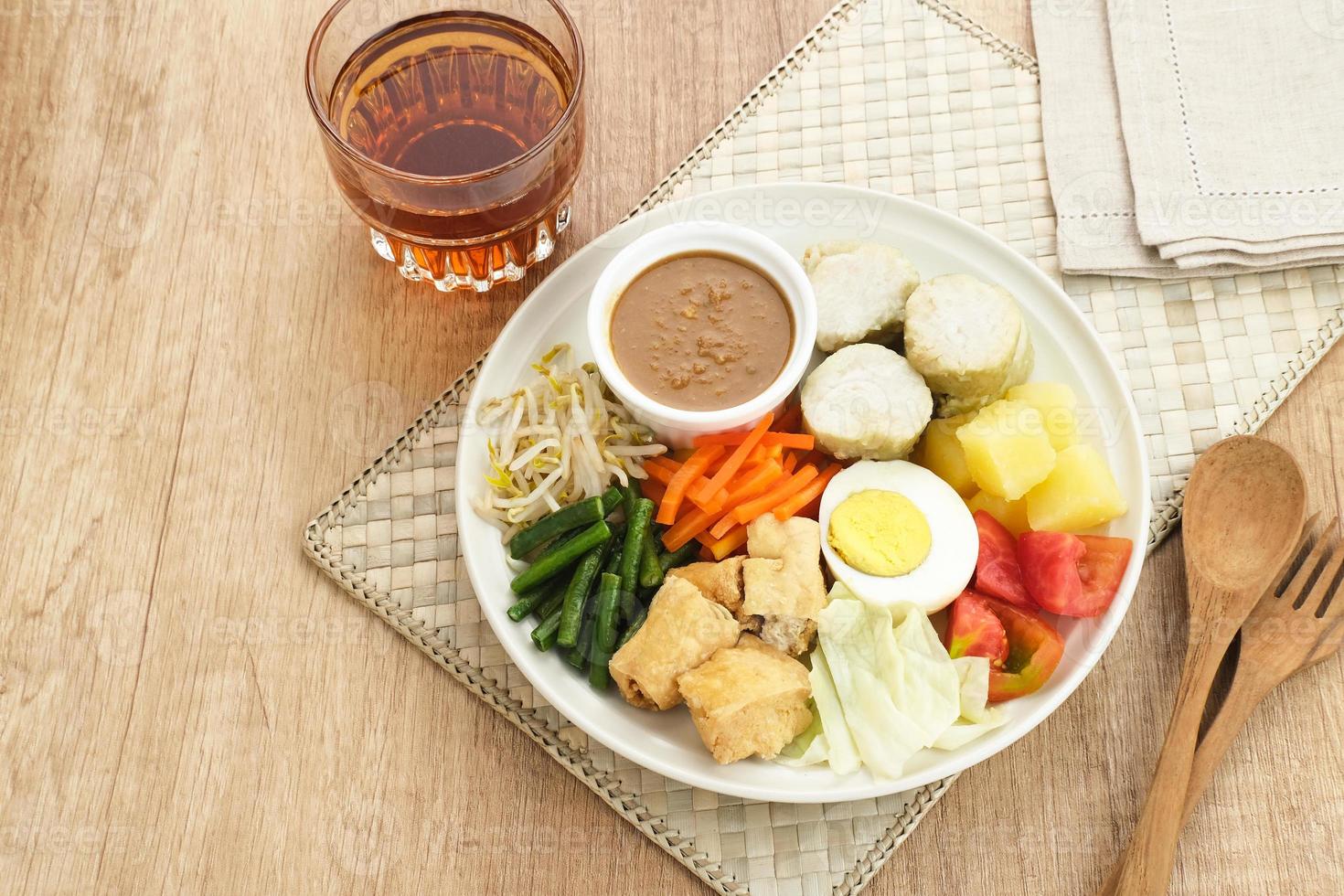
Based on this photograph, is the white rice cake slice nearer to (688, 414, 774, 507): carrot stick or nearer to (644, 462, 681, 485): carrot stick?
(688, 414, 774, 507): carrot stick

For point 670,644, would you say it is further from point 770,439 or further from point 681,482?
point 770,439

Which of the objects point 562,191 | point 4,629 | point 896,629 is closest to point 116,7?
point 562,191

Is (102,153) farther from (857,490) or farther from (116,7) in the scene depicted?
(857,490)

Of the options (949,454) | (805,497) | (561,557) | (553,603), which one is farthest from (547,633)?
(949,454)

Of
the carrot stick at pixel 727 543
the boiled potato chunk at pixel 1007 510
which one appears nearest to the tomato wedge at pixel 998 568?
the boiled potato chunk at pixel 1007 510

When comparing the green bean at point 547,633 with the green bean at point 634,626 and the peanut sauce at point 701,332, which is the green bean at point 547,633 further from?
the peanut sauce at point 701,332

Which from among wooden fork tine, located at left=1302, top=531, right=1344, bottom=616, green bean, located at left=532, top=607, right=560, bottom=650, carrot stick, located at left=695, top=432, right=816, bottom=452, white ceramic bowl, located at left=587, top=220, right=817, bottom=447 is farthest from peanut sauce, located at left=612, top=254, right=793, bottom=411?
wooden fork tine, located at left=1302, top=531, right=1344, bottom=616
